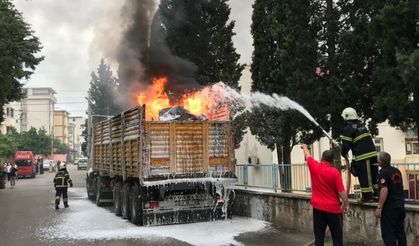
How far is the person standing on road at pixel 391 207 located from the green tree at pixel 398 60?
7.19 ft

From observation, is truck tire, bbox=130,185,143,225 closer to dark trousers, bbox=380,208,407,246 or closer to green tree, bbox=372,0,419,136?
green tree, bbox=372,0,419,136

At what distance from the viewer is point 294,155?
24484 mm

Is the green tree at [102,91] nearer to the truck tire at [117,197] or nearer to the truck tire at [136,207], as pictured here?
the truck tire at [117,197]

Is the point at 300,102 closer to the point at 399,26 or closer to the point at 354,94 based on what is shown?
the point at 354,94

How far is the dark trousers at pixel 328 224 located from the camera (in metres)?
6.19

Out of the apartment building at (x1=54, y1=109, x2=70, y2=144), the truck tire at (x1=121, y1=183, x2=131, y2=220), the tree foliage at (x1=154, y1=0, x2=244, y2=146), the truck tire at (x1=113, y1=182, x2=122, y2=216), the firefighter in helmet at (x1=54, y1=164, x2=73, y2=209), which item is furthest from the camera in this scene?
the apartment building at (x1=54, y1=109, x2=70, y2=144)

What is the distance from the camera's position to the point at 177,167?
1148cm

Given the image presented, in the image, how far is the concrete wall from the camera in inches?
301

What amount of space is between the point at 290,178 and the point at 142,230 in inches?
145

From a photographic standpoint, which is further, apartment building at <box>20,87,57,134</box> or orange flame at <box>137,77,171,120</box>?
apartment building at <box>20,87,57,134</box>

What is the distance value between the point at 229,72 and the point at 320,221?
14706 millimetres

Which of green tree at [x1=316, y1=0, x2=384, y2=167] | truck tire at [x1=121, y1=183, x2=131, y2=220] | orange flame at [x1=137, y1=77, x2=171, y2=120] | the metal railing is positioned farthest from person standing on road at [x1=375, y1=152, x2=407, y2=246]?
orange flame at [x1=137, y1=77, x2=171, y2=120]

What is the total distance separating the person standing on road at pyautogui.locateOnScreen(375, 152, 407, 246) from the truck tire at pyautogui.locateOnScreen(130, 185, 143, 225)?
6.70 metres

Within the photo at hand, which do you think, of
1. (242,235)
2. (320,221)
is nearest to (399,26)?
(320,221)
